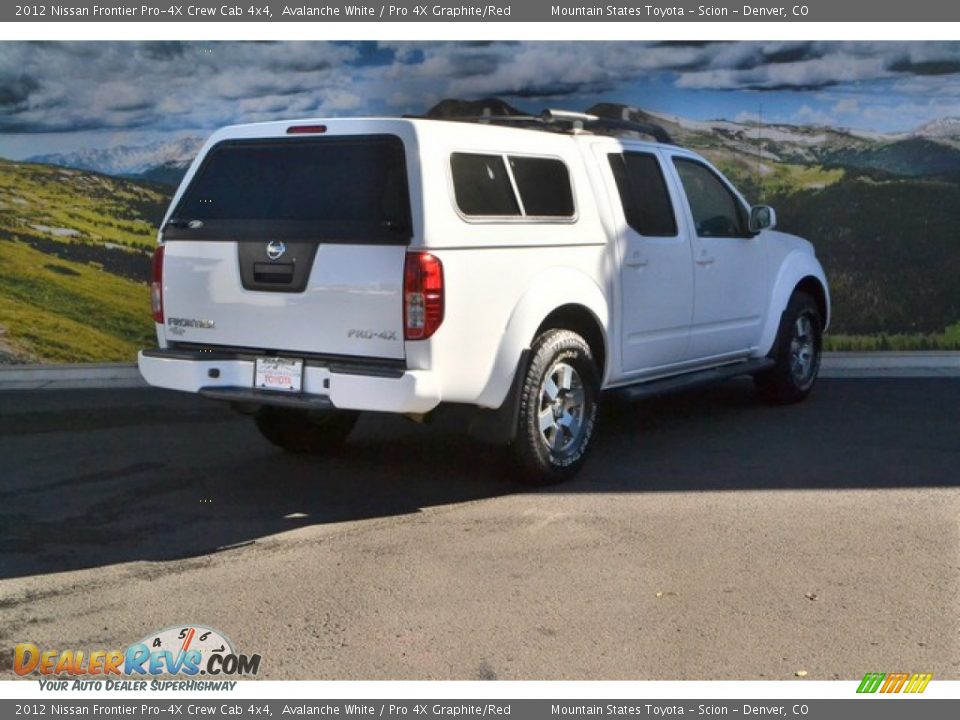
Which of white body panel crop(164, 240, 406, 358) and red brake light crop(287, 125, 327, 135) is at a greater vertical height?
red brake light crop(287, 125, 327, 135)

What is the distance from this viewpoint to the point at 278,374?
21.6 feet

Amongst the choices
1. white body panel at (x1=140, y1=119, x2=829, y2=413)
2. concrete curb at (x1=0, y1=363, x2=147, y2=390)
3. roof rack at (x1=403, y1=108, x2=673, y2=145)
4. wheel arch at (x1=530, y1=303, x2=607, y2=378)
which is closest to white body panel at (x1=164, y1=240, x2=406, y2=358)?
white body panel at (x1=140, y1=119, x2=829, y2=413)

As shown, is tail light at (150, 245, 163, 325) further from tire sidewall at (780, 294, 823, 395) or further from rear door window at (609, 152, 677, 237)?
tire sidewall at (780, 294, 823, 395)

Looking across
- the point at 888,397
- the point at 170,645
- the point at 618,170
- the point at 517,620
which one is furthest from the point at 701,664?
the point at 888,397

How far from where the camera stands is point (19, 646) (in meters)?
4.82

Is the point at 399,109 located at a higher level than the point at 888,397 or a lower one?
higher

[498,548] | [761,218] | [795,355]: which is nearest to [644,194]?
[761,218]

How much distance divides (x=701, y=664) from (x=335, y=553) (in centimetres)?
205

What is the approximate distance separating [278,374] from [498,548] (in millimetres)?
1516

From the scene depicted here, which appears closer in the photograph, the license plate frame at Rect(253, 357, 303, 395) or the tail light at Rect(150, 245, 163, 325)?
the license plate frame at Rect(253, 357, 303, 395)

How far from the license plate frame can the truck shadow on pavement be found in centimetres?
69

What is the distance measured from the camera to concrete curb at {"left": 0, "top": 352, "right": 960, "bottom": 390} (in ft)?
36.1

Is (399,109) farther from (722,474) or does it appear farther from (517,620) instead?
(517,620)

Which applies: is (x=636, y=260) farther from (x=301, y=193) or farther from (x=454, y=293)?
(x=301, y=193)
